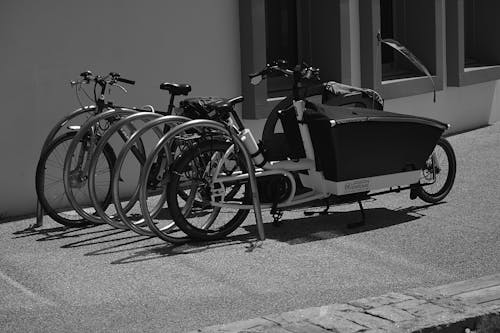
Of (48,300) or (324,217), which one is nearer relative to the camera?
(48,300)

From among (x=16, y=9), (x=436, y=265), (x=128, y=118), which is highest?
(x=16, y=9)

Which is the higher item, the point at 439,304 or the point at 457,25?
the point at 457,25

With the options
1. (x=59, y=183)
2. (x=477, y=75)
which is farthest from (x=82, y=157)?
(x=477, y=75)

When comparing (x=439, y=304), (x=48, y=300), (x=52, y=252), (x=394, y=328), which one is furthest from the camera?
(x=52, y=252)

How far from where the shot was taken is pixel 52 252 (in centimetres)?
798

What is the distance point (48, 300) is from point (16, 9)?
3.23 meters

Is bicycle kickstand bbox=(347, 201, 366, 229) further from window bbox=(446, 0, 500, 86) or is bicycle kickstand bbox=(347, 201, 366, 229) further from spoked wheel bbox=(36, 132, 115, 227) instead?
window bbox=(446, 0, 500, 86)

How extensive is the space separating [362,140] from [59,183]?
2538mm

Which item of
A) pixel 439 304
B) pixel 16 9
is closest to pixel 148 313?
pixel 439 304

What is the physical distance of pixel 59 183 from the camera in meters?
9.34

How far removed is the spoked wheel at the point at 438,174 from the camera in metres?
9.24

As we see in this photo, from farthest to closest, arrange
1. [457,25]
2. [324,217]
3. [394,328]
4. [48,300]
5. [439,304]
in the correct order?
1. [457,25]
2. [324,217]
3. [48,300]
4. [439,304]
5. [394,328]

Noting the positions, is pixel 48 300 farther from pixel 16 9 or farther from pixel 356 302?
pixel 16 9

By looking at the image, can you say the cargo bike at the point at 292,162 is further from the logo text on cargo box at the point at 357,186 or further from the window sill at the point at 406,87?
the window sill at the point at 406,87
